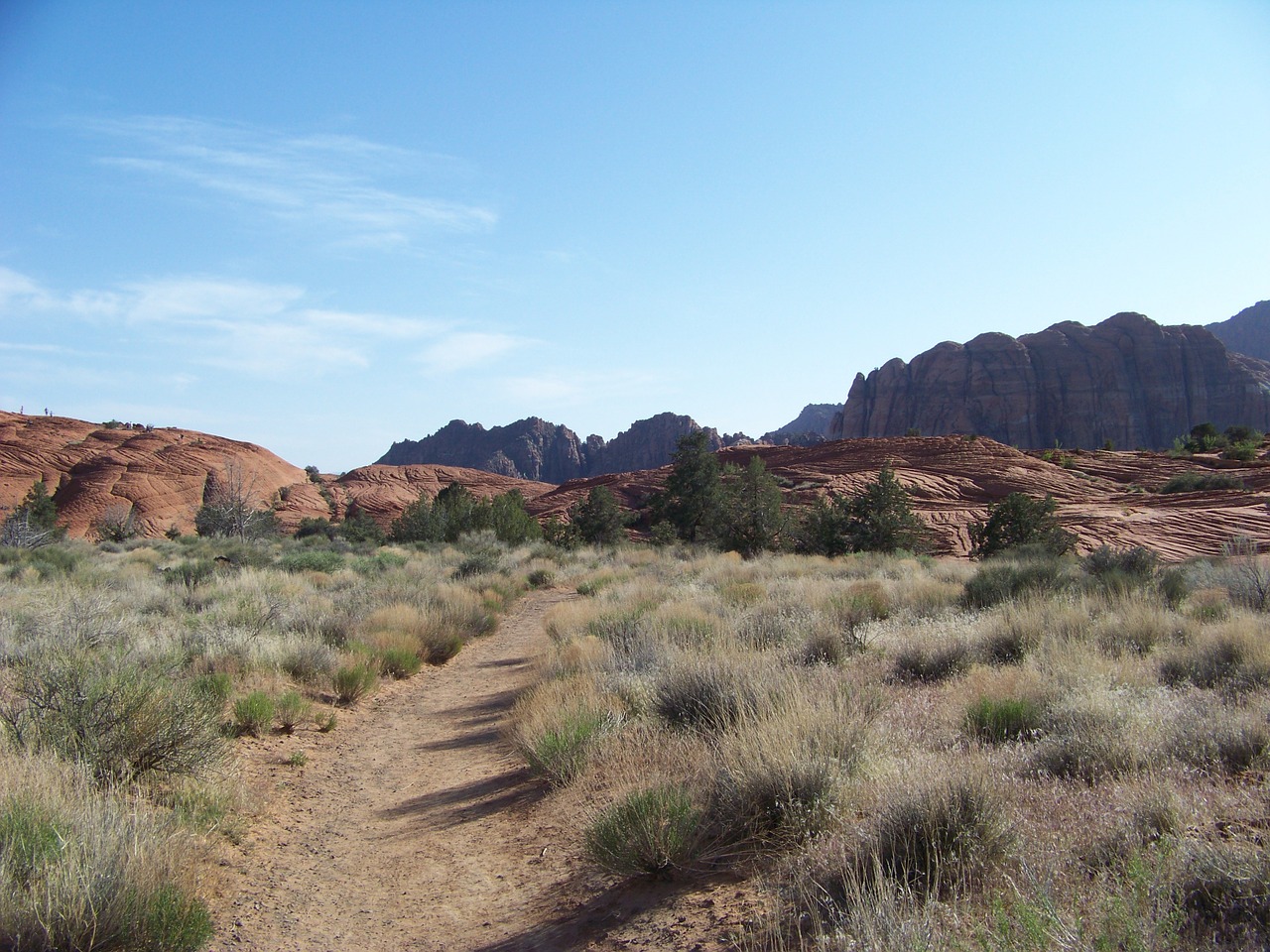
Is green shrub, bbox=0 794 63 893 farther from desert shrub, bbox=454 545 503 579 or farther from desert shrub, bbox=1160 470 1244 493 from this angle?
desert shrub, bbox=1160 470 1244 493

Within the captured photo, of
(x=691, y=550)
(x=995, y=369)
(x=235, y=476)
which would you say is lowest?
(x=691, y=550)

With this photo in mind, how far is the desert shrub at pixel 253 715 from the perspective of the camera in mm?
6781

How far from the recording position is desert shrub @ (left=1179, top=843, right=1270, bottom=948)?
98.0 inches

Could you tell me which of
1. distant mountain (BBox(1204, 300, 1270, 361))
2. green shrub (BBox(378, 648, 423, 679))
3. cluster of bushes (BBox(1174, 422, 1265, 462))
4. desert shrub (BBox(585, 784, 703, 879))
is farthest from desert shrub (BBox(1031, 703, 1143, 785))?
distant mountain (BBox(1204, 300, 1270, 361))

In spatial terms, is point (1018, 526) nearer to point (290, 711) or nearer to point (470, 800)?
point (470, 800)

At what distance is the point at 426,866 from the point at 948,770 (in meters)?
3.23

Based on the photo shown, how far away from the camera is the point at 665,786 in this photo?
4328 mm

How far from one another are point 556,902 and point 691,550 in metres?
24.5

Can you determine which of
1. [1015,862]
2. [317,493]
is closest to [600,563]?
[1015,862]

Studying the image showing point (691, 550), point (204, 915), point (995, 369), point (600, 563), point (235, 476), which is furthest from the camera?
point (995, 369)

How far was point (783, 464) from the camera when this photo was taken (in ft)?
205

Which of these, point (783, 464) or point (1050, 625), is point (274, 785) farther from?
point (783, 464)

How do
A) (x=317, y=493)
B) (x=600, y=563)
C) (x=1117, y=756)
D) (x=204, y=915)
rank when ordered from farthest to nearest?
(x=317, y=493) → (x=600, y=563) → (x=1117, y=756) → (x=204, y=915)

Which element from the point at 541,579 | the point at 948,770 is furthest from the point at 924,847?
the point at 541,579
